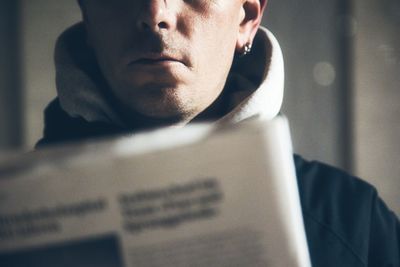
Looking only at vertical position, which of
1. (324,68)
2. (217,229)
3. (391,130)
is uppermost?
Answer: (324,68)

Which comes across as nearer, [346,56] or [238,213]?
[238,213]

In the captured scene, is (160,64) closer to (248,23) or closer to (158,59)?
(158,59)

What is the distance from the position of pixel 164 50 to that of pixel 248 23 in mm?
232

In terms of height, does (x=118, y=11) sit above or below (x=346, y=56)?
above

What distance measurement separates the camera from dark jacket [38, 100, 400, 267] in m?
0.61

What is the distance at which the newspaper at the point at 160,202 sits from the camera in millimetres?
319

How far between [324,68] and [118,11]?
0.98m

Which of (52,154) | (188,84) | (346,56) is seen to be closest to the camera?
(52,154)

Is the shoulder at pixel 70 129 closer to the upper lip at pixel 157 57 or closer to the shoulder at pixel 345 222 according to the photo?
the upper lip at pixel 157 57

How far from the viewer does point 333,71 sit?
1.48 meters

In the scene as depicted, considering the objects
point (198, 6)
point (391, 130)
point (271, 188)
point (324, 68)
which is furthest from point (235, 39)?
point (391, 130)

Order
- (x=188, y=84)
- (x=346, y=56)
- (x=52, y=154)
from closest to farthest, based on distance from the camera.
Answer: (x=52, y=154)
(x=188, y=84)
(x=346, y=56)

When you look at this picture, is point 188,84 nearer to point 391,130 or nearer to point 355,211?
point 355,211

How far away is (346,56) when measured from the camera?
4.83 feet
